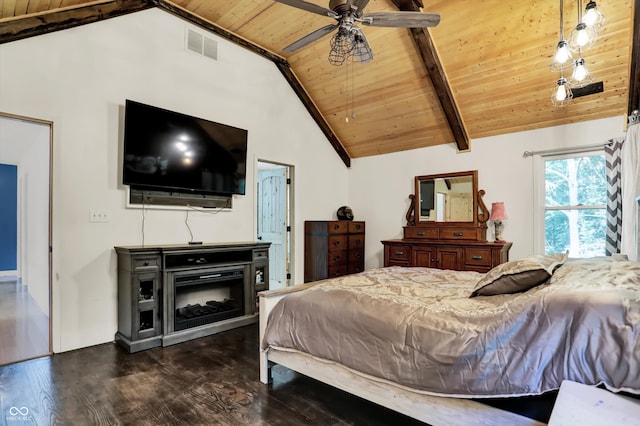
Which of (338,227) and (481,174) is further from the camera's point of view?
(338,227)

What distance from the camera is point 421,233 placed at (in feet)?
16.6

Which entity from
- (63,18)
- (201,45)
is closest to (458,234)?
(201,45)

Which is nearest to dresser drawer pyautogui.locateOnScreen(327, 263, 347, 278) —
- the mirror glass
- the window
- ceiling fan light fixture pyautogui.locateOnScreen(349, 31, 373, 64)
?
the mirror glass

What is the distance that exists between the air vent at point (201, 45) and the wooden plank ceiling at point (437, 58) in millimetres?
158

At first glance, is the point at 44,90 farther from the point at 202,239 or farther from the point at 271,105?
the point at 271,105

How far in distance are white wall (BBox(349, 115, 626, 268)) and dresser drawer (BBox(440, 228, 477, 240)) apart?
0.93ft

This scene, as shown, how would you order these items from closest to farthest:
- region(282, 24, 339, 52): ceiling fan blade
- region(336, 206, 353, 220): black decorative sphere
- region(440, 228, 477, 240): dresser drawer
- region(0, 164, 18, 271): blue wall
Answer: region(282, 24, 339, 52): ceiling fan blade → region(440, 228, 477, 240): dresser drawer → region(336, 206, 353, 220): black decorative sphere → region(0, 164, 18, 271): blue wall

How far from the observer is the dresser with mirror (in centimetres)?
436

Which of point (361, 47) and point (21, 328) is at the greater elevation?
point (361, 47)

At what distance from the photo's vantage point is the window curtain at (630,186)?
3.15 m

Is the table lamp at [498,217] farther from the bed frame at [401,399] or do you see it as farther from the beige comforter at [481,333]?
the bed frame at [401,399]

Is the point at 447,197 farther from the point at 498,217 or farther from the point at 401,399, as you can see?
the point at 401,399

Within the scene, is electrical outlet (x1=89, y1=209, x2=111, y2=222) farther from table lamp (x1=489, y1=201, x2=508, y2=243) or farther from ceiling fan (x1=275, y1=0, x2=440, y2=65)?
table lamp (x1=489, y1=201, x2=508, y2=243)

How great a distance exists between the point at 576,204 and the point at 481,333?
11.9ft
